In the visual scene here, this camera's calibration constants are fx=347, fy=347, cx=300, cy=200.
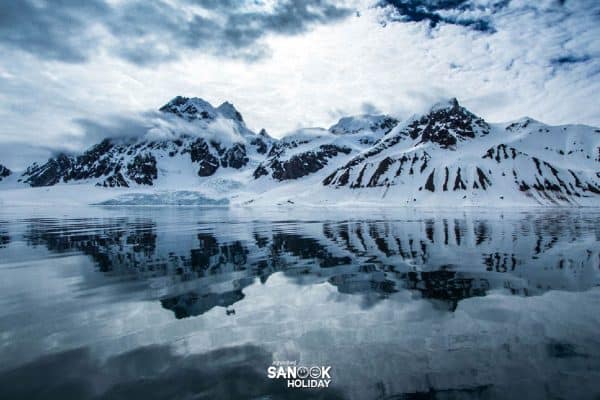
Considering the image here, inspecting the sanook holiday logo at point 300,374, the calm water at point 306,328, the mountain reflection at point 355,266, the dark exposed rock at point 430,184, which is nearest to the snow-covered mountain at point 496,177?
the dark exposed rock at point 430,184

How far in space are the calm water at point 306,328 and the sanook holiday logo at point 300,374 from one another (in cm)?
16

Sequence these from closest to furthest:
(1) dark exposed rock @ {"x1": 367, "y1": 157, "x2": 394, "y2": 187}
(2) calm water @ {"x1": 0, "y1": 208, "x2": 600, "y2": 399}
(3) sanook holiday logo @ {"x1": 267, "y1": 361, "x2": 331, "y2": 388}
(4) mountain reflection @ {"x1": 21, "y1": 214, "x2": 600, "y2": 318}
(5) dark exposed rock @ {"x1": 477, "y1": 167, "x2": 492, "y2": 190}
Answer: (2) calm water @ {"x1": 0, "y1": 208, "x2": 600, "y2": 399} < (3) sanook holiday logo @ {"x1": 267, "y1": 361, "x2": 331, "y2": 388} < (4) mountain reflection @ {"x1": 21, "y1": 214, "x2": 600, "y2": 318} < (5) dark exposed rock @ {"x1": 477, "y1": 167, "x2": 492, "y2": 190} < (1) dark exposed rock @ {"x1": 367, "y1": 157, "x2": 394, "y2": 187}

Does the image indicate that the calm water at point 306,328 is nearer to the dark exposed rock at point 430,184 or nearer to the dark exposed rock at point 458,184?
the dark exposed rock at point 458,184

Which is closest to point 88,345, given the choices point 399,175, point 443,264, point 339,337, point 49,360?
point 49,360

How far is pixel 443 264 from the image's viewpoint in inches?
717

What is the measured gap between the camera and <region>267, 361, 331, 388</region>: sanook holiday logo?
6.97 metres

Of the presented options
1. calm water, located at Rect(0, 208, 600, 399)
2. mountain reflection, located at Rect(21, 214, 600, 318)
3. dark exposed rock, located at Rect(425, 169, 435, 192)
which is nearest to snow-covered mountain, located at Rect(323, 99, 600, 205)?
dark exposed rock, located at Rect(425, 169, 435, 192)

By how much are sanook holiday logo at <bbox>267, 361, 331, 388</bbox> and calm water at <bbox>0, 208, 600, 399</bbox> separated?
6.2 inches

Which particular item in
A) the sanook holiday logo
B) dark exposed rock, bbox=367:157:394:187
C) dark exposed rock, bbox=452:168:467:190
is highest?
dark exposed rock, bbox=367:157:394:187

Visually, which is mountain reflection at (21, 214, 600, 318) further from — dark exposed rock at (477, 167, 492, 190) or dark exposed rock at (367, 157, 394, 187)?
dark exposed rock at (367, 157, 394, 187)

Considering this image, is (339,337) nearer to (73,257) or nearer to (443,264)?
(443,264)

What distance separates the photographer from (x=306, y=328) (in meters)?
9.69

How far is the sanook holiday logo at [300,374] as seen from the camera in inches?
275

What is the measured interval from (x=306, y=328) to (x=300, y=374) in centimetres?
235
